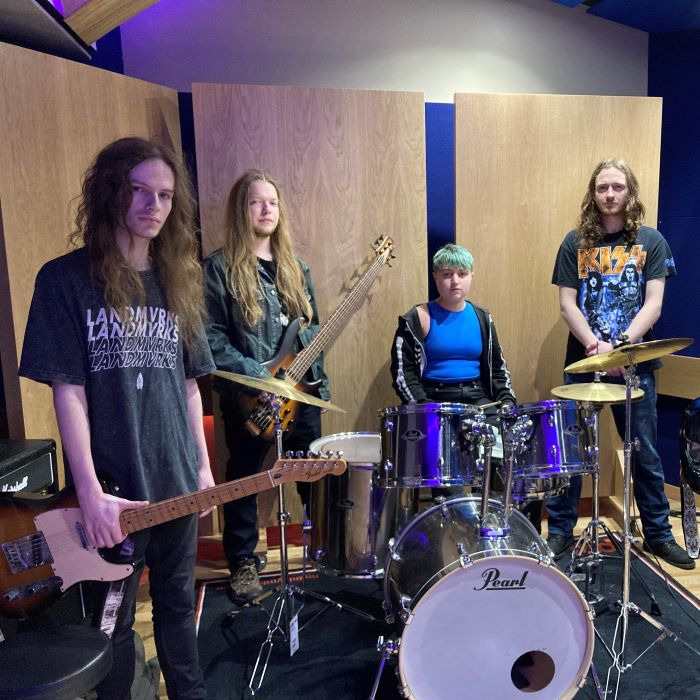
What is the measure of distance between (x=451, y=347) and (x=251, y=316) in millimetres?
1072

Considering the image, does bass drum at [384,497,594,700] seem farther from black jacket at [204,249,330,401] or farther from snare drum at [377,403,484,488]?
black jacket at [204,249,330,401]

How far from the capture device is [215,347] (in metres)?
2.77

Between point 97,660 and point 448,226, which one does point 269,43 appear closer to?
point 448,226

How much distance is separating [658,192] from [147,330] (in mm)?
3411

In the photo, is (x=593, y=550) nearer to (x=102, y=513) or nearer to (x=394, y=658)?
(x=394, y=658)

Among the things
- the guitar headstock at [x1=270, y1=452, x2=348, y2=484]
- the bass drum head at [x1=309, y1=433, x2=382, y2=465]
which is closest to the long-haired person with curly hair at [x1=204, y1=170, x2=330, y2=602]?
the bass drum head at [x1=309, y1=433, x2=382, y2=465]

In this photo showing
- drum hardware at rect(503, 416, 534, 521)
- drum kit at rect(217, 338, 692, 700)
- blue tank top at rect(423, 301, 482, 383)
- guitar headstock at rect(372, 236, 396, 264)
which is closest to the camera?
drum kit at rect(217, 338, 692, 700)

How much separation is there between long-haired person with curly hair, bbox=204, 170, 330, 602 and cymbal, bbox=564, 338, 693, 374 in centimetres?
123

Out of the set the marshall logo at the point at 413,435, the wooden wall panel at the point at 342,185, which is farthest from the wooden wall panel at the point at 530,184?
the marshall logo at the point at 413,435

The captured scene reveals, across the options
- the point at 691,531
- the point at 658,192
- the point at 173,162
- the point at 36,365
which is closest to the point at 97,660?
the point at 36,365

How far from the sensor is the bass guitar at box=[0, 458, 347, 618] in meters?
1.75

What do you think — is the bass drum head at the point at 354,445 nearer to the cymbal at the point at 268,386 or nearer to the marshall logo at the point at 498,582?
the cymbal at the point at 268,386

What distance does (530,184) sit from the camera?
364 cm

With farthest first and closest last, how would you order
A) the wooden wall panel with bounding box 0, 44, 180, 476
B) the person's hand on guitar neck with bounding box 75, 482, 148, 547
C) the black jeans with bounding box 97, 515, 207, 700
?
the wooden wall panel with bounding box 0, 44, 180, 476, the black jeans with bounding box 97, 515, 207, 700, the person's hand on guitar neck with bounding box 75, 482, 148, 547
